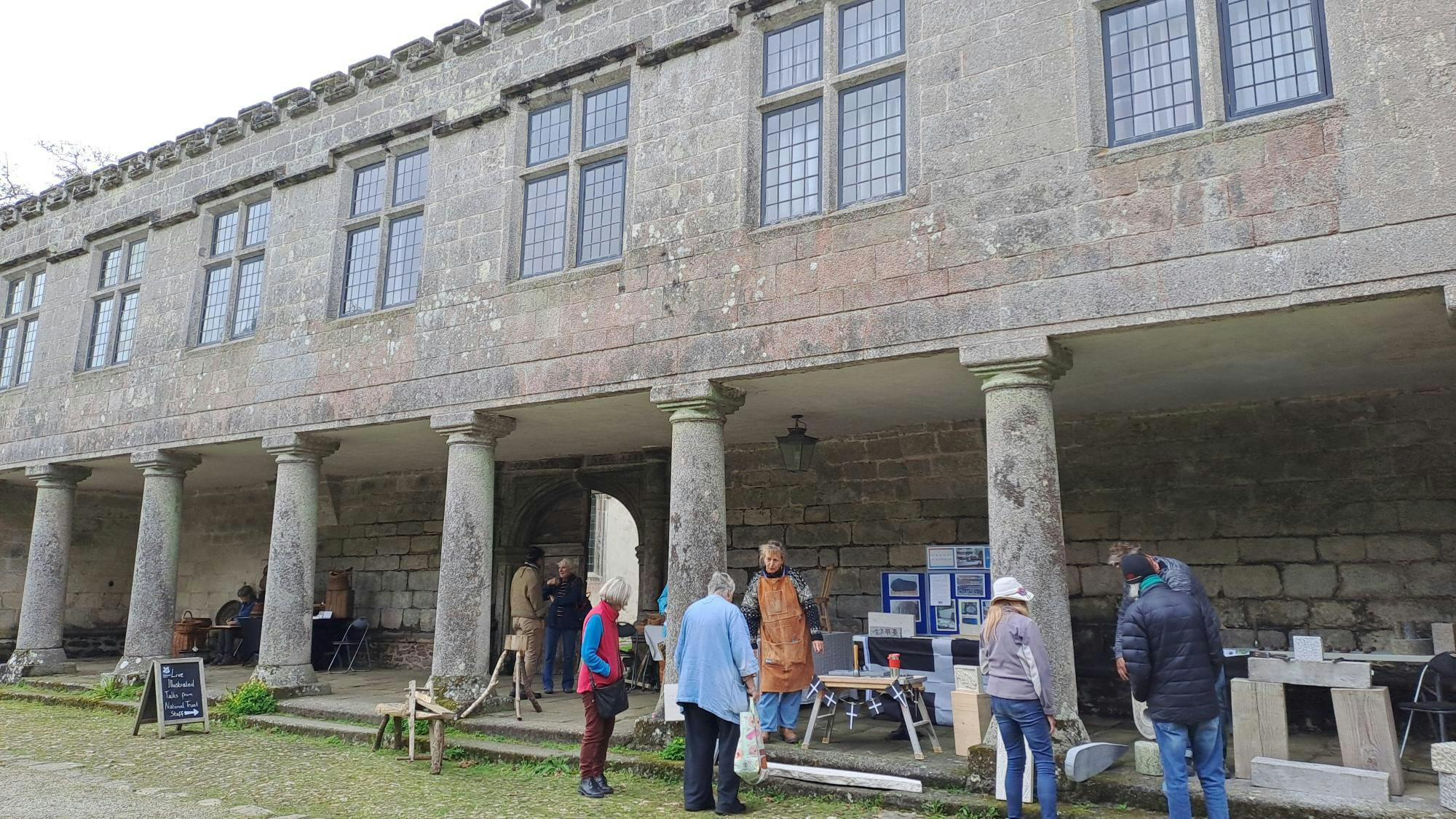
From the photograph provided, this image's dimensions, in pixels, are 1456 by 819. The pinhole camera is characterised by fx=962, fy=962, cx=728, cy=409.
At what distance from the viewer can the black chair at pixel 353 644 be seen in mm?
13797

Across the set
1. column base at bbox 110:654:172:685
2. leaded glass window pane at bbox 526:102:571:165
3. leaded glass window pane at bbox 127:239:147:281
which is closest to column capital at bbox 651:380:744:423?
leaded glass window pane at bbox 526:102:571:165

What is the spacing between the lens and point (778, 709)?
7.44 metres

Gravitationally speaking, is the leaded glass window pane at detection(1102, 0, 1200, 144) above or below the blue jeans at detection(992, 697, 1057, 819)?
above

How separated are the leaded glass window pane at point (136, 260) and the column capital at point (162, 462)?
2.85 meters

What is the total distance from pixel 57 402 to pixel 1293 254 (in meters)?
15.2

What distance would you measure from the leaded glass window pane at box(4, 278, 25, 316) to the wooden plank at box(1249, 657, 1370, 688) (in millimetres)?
17488

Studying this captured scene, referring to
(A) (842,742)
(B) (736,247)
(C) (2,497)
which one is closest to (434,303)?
(B) (736,247)

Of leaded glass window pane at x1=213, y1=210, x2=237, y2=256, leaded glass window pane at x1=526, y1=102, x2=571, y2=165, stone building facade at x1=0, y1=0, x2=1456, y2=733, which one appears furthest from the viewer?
leaded glass window pane at x1=213, y1=210, x2=237, y2=256

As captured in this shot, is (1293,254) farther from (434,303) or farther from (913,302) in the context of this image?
(434,303)

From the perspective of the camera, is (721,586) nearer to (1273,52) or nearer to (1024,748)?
(1024,748)

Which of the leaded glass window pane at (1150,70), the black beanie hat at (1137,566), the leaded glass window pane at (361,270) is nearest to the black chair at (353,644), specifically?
the leaded glass window pane at (361,270)

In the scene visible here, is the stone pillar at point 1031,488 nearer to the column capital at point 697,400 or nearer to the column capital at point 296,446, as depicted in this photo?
the column capital at point 697,400

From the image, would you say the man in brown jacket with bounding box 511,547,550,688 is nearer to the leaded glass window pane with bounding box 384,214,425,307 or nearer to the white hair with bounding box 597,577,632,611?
the leaded glass window pane with bounding box 384,214,425,307

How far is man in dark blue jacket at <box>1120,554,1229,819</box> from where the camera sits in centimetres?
501
